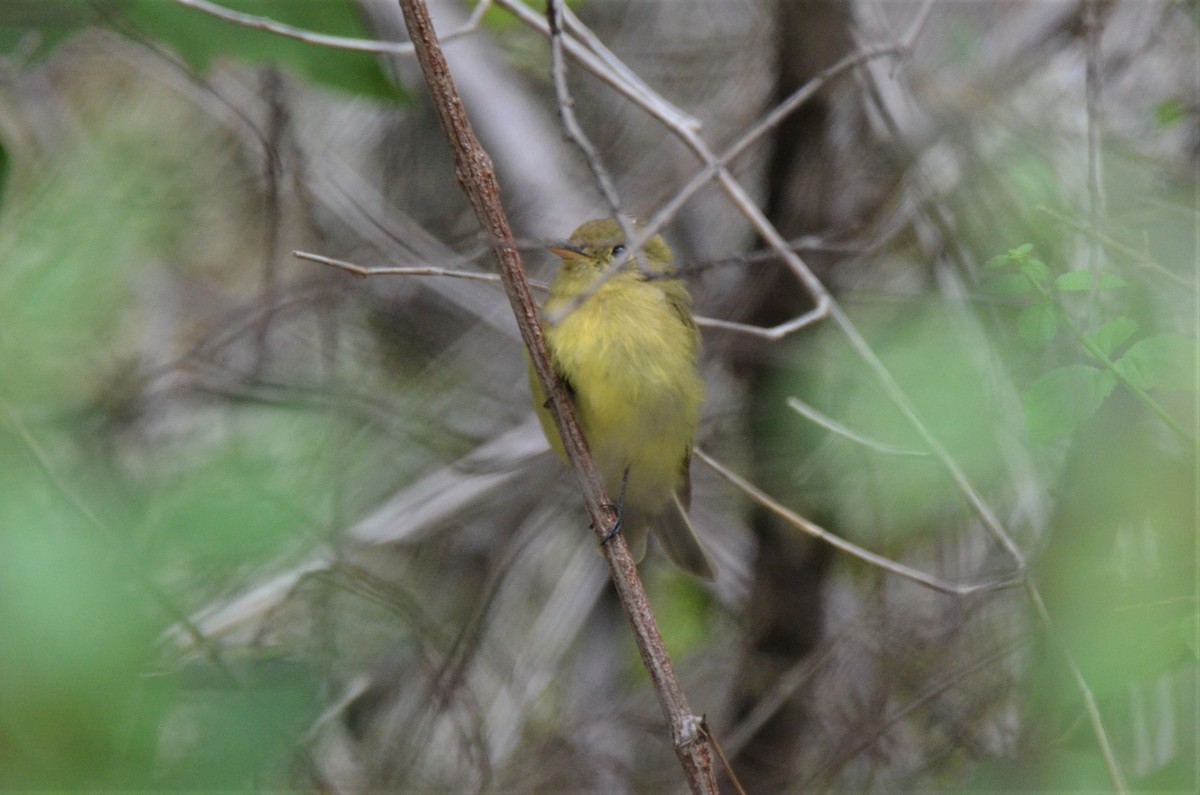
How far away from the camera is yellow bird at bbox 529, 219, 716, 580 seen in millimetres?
3221

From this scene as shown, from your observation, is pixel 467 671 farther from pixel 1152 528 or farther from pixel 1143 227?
pixel 1143 227

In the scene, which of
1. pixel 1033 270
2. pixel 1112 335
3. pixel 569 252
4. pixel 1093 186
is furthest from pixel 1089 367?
pixel 569 252

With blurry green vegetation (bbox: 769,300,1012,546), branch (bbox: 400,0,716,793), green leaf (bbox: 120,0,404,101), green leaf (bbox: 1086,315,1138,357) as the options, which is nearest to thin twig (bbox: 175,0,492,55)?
green leaf (bbox: 120,0,404,101)

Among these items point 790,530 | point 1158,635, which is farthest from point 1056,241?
point 790,530

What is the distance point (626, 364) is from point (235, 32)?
4.73 feet

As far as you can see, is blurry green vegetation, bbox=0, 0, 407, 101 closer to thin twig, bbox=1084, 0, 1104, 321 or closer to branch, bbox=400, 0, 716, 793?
branch, bbox=400, 0, 716, 793

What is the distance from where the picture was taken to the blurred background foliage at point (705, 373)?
3.11 metres

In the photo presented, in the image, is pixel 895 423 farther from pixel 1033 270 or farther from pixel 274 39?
pixel 274 39

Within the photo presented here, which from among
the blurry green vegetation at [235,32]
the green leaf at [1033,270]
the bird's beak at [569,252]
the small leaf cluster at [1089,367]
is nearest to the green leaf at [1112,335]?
the small leaf cluster at [1089,367]

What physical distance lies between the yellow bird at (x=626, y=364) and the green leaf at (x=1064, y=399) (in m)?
1.05

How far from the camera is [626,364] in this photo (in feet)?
10.7

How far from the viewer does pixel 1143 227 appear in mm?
3289

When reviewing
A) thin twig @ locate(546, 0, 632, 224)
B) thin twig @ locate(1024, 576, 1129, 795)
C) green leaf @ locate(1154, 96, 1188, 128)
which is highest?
green leaf @ locate(1154, 96, 1188, 128)

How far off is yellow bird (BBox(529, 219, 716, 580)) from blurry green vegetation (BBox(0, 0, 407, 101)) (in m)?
0.76
